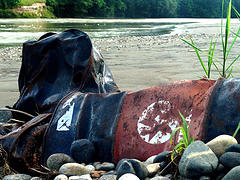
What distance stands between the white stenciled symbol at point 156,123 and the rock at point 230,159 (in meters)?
0.64

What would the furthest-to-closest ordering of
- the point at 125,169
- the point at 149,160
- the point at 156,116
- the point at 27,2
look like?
the point at 27,2
the point at 156,116
the point at 149,160
the point at 125,169

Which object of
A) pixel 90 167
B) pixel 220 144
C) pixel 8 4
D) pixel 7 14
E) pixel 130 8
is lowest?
pixel 90 167

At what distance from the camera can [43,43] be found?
11.3 feet

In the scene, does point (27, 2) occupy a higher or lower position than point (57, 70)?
higher

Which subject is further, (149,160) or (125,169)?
(149,160)

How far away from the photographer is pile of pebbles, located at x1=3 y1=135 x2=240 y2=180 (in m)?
1.63

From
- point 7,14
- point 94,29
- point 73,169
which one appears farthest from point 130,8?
point 73,169

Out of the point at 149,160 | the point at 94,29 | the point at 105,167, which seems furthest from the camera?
the point at 94,29

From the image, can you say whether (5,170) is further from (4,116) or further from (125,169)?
(4,116)

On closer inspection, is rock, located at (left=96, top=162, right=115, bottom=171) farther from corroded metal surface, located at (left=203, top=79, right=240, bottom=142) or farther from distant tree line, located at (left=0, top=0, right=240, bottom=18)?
distant tree line, located at (left=0, top=0, right=240, bottom=18)

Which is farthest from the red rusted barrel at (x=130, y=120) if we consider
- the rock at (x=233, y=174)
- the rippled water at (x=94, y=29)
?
the rippled water at (x=94, y=29)

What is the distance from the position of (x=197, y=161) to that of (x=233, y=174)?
18cm

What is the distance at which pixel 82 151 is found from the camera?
2.37 m

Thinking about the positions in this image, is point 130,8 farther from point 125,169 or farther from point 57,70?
point 125,169
